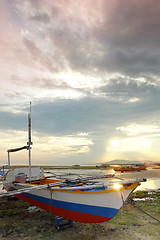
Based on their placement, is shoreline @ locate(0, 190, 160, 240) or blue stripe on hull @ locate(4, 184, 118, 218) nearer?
shoreline @ locate(0, 190, 160, 240)

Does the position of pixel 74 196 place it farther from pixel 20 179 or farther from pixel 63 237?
pixel 20 179

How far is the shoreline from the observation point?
826 cm

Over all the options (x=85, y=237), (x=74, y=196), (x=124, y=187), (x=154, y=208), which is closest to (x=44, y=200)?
(x=74, y=196)

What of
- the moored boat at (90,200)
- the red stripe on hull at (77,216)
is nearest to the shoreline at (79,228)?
the red stripe on hull at (77,216)

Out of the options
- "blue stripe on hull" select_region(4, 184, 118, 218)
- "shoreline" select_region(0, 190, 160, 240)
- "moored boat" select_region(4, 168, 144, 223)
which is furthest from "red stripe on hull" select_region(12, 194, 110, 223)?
"shoreline" select_region(0, 190, 160, 240)

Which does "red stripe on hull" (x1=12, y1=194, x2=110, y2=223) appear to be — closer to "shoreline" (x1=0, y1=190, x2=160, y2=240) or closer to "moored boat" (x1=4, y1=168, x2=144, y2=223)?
"moored boat" (x1=4, y1=168, x2=144, y2=223)

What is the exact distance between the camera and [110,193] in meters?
8.27

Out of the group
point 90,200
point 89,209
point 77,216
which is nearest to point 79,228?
point 77,216

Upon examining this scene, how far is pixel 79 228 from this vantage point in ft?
30.3

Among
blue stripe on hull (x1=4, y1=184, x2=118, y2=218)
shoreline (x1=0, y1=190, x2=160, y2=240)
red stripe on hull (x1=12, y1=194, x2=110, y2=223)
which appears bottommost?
shoreline (x1=0, y1=190, x2=160, y2=240)

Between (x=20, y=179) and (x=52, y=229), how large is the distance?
21.3 feet

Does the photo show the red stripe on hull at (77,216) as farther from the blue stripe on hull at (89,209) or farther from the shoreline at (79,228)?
the shoreline at (79,228)

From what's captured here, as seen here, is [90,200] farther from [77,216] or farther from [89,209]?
[77,216]

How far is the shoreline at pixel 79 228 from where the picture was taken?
27.1ft
